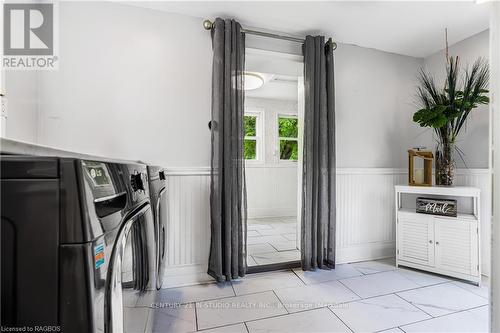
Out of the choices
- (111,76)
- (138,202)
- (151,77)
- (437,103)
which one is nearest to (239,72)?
(151,77)

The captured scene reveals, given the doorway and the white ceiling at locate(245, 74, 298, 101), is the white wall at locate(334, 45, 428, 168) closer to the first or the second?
the white ceiling at locate(245, 74, 298, 101)

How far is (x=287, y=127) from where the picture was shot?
4879 millimetres

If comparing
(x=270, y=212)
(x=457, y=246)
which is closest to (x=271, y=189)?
(x=270, y=212)

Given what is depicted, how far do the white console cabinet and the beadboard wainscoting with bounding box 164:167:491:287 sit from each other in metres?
0.26

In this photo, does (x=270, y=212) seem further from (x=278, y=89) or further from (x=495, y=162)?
(x=495, y=162)

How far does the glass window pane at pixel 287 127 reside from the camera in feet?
15.9

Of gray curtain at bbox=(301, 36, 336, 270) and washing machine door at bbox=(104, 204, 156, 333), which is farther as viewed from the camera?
gray curtain at bbox=(301, 36, 336, 270)

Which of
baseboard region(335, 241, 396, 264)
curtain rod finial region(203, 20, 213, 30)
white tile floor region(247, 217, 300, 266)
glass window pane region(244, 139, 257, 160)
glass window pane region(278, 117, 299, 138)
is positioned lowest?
white tile floor region(247, 217, 300, 266)

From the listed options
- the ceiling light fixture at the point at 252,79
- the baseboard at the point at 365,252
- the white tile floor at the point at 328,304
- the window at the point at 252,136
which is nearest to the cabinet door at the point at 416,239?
the white tile floor at the point at 328,304

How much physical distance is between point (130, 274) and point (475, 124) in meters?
3.10

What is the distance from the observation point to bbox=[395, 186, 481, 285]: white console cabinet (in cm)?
197

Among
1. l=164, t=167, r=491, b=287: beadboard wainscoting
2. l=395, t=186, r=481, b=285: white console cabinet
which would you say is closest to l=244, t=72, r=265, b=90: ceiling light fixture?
l=164, t=167, r=491, b=287: beadboard wainscoting

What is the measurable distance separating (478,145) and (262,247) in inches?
95.0

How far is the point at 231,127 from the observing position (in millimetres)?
2000
